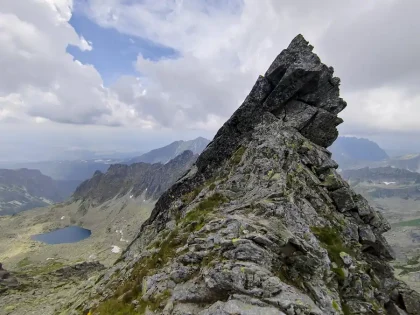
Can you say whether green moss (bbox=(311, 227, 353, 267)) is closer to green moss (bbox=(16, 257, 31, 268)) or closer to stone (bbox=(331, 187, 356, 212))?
stone (bbox=(331, 187, 356, 212))

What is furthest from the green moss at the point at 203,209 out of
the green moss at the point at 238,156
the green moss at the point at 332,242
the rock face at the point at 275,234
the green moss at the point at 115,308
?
the green moss at the point at 332,242

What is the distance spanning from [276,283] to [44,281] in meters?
95.8

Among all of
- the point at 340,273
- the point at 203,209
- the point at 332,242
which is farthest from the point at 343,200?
the point at 203,209

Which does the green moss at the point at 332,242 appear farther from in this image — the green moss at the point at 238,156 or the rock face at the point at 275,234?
the green moss at the point at 238,156

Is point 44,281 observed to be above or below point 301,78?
below

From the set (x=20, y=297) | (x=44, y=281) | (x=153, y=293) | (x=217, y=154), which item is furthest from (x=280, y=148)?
(x=44, y=281)

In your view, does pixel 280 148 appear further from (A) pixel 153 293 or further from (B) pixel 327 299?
(A) pixel 153 293

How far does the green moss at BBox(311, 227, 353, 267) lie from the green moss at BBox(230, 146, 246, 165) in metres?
15.9

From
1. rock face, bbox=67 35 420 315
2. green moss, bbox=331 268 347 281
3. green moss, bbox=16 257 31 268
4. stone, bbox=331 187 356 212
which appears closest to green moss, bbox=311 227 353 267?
rock face, bbox=67 35 420 315

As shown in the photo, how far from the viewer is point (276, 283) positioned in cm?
1902

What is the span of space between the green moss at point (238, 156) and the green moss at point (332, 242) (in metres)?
15.9

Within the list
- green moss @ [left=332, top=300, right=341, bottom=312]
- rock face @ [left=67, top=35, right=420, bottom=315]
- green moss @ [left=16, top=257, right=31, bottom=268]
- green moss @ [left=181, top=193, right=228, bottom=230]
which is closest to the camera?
rock face @ [left=67, top=35, right=420, bottom=315]

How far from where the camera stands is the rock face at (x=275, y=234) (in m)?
20.1

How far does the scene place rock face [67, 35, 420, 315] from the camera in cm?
2011
